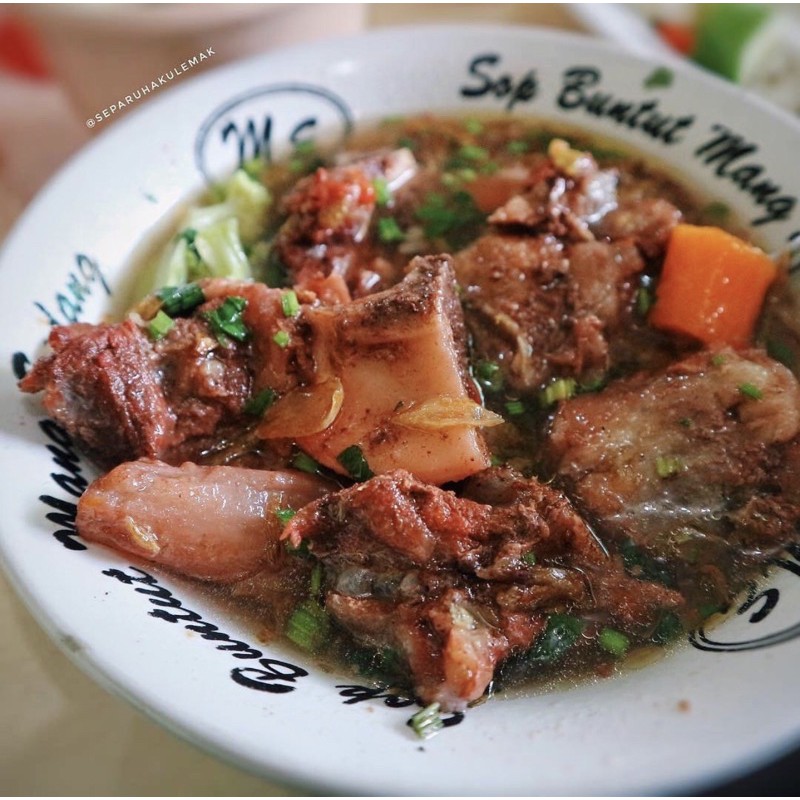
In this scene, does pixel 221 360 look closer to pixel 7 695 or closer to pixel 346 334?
pixel 346 334

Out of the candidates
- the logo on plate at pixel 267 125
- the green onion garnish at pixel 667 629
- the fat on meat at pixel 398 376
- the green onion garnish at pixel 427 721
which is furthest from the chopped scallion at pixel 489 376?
the logo on plate at pixel 267 125

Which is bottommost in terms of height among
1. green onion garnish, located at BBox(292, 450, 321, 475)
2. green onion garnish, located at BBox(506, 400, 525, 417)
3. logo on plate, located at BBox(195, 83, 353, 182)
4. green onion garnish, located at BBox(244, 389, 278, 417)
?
green onion garnish, located at BBox(292, 450, 321, 475)

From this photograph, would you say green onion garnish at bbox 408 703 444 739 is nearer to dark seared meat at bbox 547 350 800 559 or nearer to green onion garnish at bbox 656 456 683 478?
dark seared meat at bbox 547 350 800 559

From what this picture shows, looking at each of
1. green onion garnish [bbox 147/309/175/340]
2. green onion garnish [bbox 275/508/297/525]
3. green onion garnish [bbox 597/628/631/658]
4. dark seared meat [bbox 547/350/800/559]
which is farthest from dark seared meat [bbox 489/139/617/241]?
green onion garnish [bbox 597/628/631/658]

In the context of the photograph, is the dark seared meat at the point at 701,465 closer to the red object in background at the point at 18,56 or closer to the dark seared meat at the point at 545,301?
the dark seared meat at the point at 545,301

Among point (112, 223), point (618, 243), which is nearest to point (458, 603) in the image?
point (618, 243)
